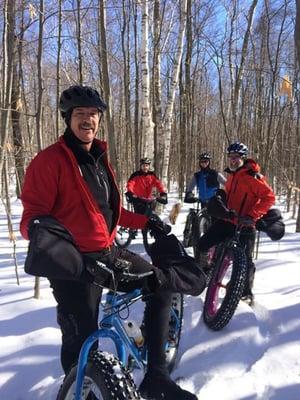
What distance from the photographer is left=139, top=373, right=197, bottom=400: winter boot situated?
2443 mm

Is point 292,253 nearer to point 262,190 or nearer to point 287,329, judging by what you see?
point 262,190

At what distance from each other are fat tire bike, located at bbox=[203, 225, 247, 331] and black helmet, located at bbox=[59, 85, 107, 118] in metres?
2.22

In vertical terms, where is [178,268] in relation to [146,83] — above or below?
below

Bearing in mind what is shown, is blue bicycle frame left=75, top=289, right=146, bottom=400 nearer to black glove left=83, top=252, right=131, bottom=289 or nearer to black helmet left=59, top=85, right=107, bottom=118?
black glove left=83, top=252, right=131, bottom=289

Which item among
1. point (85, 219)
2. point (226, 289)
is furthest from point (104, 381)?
point (226, 289)

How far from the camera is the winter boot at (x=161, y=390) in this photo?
2.44m

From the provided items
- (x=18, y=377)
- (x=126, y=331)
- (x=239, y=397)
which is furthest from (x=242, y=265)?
(x=18, y=377)

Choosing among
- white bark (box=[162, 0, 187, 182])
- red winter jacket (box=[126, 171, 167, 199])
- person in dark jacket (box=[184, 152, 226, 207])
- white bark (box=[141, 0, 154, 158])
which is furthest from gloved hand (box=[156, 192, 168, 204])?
white bark (box=[162, 0, 187, 182])

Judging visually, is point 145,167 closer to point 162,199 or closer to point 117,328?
point 162,199

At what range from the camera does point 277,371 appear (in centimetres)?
334

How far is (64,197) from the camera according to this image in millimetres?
2480

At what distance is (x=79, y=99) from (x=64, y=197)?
63cm

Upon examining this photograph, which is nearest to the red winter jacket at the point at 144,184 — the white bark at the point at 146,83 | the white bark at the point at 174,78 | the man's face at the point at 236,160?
the white bark at the point at 146,83

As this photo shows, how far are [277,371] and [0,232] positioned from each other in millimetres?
10087
